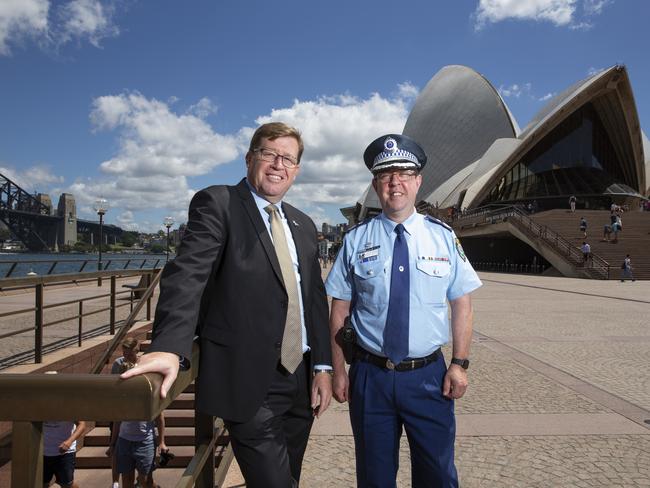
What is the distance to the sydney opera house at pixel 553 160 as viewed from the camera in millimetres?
39188

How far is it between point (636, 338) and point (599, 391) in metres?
3.47

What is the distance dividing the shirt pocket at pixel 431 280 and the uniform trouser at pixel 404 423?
0.30 meters

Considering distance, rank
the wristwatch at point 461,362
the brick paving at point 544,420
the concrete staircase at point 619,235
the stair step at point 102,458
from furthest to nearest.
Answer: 1. the concrete staircase at point 619,235
2. the stair step at point 102,458
3. the brick paving at point 544,420
4. the wristwatch at point 461,362

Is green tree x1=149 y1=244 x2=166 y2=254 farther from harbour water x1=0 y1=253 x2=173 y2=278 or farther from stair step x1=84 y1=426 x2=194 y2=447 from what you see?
stair step x1=84 y1=426 x2=194 y2=447

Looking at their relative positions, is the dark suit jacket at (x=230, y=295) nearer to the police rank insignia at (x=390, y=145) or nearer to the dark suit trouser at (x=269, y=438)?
the dark suit trouser at (x=269, y=438)

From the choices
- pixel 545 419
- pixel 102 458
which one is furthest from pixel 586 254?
pixel 102 458

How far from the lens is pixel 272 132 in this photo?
1.99 m

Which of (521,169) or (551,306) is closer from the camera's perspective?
(551,306)

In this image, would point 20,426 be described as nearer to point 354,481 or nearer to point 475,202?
point 354,481

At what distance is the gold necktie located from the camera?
70.3 inches

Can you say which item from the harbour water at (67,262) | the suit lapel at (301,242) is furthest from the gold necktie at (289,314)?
the harbour water at (67,262)

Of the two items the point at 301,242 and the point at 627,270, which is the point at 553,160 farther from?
the point at 301,242

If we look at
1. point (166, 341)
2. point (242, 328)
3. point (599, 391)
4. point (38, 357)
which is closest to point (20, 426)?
point (166, 341)

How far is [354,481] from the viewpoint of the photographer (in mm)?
2977
